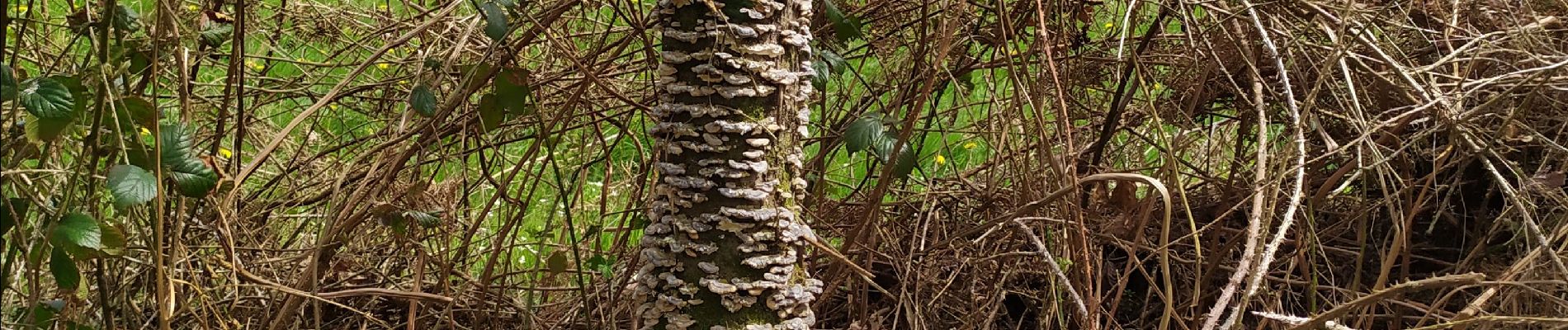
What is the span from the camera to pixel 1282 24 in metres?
2.24

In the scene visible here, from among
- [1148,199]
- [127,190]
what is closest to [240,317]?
[127,190]

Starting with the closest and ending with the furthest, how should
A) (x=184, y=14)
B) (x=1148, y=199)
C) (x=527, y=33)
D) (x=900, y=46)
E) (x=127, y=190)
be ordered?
1. (x=127, y=190)
2. (x=527, y=33)
3. (x=1148, y=199)
4. (x=184, y=14)
5. (x=900, y=46)

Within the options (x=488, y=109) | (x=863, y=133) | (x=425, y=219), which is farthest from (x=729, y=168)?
(x=425, y=219)

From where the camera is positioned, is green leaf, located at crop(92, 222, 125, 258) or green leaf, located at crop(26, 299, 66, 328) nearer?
green leaf, located at crop(92, 222, 125, 258)

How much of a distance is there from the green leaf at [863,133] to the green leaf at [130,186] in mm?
937

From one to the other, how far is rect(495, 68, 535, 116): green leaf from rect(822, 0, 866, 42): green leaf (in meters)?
0.49

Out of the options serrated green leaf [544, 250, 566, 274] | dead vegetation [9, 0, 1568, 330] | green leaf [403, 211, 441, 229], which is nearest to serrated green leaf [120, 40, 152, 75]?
dead vegetation [9, 0, 1568, 330]

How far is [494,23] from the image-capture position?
2.00 m

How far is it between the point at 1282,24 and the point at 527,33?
1262 millimetres

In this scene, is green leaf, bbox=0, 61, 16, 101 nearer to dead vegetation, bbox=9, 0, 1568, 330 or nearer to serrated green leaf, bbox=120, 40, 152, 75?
serrated green leaf, bbox=120, 40, 152, 75

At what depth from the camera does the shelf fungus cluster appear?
1767mm

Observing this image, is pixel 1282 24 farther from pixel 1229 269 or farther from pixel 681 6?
pixel 681 6

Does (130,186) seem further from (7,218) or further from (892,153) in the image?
(892,153)

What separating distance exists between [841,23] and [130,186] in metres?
1.05
